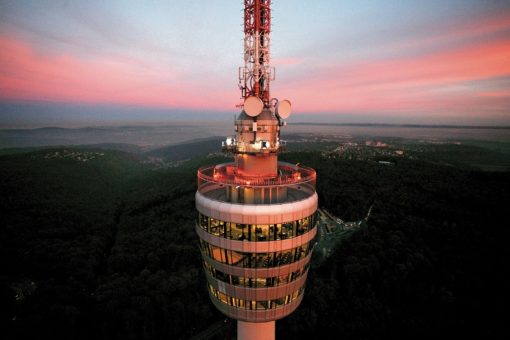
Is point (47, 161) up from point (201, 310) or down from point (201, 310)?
up

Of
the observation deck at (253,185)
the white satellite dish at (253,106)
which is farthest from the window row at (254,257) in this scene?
the white satellite dish at (253,106)

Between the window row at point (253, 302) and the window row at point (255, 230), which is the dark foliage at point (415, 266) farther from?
the window row at point (255, 230)

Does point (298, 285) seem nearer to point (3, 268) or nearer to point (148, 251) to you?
point (148, 251)

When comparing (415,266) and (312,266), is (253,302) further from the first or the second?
(415,266)

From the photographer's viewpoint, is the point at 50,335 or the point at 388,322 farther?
the point at 388,322

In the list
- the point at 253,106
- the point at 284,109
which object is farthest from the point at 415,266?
the point at 253,106

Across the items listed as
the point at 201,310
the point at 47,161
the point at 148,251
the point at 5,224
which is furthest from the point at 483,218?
the point at 47,161

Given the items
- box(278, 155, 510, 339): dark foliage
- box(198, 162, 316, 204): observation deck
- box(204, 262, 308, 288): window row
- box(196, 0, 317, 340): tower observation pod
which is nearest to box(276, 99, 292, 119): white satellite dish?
box(196, 0, 317, 340): tower observation pod
